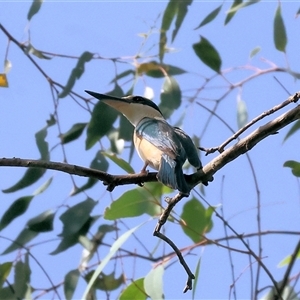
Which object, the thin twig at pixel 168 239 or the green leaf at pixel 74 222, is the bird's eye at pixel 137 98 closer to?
the green leaf at pixel 74 222

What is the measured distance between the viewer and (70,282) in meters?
2.19

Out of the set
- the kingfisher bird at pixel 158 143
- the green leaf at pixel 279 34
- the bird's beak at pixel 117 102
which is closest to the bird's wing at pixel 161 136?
the kingfisher bird at pixel 158 143

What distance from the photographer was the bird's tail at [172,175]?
1381 mm

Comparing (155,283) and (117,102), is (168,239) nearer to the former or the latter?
(155,283)

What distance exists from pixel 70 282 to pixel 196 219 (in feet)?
1.59

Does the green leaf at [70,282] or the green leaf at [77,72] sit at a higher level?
the green leaf at [77,72]

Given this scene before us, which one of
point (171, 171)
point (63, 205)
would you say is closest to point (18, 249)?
point (63, 205)

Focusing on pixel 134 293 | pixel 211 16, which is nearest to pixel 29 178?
pixel 134 293

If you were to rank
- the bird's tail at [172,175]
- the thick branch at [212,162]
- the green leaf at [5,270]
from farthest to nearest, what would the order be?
the green leaf at [5,270]
the bird's tail at [172,175]
the thick branch at [212,162]

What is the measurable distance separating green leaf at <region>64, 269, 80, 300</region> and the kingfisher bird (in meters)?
0.49

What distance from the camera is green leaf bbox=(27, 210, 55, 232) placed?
2242 mm

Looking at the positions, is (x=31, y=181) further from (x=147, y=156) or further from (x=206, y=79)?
(x=206, y=79)

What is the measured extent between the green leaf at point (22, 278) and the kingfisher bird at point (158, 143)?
549mm

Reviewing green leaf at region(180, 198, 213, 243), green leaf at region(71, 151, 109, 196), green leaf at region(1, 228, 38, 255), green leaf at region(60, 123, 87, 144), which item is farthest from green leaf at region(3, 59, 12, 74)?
green leaf at region(180, 198, 213, 243)
